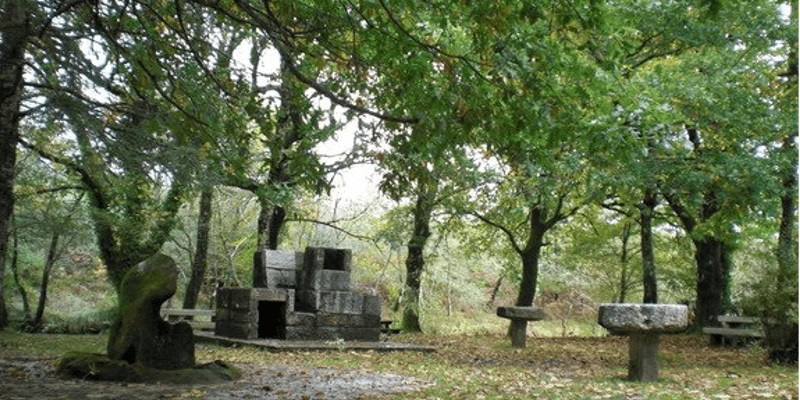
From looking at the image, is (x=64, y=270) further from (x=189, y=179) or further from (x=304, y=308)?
(x=189, y=179)

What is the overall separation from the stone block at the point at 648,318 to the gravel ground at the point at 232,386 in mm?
2664

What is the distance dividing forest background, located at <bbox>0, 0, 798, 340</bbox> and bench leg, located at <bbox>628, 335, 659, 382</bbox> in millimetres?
1999

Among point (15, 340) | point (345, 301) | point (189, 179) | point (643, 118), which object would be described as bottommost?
point (15, 340)

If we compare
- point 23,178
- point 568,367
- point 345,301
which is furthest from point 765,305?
point 23,178

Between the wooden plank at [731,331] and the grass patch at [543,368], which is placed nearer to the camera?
the grass patch at [543,368]

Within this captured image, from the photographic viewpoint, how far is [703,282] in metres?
22.6

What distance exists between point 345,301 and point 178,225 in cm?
747

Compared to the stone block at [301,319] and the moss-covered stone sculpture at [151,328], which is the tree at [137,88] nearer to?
the moss-covered stone sculpture at [151,328]

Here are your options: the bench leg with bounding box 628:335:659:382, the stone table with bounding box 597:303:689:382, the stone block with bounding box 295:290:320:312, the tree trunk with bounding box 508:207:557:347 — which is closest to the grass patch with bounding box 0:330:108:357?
the stone block with bounding box 295:290:320:312

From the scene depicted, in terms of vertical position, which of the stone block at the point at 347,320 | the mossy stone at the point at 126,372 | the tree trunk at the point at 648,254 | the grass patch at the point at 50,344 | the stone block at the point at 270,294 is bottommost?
the grass patch at the point at 50,344

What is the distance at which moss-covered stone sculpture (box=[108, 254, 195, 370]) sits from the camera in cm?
907

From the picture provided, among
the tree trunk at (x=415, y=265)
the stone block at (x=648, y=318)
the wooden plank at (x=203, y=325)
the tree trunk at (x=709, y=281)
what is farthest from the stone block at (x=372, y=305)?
the tree trunk at (x=709, y=281)

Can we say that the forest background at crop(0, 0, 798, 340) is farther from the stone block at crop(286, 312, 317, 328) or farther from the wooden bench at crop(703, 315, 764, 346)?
the stone block at crop(286, 312, 317, 328)

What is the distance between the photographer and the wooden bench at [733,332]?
735 inches
